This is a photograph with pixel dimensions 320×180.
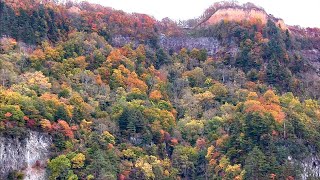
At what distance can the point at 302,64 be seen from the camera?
101375 millimetres

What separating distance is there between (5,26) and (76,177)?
30.5m

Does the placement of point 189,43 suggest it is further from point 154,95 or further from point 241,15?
point 154,95

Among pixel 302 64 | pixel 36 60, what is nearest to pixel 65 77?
Result: pixel 36 60

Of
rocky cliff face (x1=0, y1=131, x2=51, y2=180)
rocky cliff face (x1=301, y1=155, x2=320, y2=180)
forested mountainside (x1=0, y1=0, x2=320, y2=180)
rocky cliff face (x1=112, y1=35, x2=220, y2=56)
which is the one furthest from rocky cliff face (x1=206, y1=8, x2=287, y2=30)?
rocky cliff face (x1=0, y1=131, x2=51, y2=180)

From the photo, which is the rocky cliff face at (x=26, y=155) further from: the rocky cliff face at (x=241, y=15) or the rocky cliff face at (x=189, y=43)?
the rocky cliff face at (x=241, y=15)

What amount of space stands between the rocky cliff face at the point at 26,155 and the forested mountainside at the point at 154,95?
101 millimetres

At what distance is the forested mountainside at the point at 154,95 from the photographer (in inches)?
2687

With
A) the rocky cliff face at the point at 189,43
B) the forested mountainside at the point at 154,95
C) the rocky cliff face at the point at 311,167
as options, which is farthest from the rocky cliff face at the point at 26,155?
the rocky cliff face at the point at 189,43

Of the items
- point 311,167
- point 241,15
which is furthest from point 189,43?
point 311,167

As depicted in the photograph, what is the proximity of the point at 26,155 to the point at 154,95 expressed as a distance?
23859mm

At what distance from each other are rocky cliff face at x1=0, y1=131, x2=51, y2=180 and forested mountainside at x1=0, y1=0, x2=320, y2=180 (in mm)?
101

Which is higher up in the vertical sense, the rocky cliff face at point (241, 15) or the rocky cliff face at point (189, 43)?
the rocky cliff face at point (241, 15)

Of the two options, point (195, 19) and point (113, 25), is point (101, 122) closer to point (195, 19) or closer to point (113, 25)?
point (113, 25)

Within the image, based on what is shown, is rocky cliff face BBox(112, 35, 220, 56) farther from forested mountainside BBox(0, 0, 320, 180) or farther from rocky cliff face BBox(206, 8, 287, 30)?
rocky cliff face BBox(206, 8, 287, 30)
